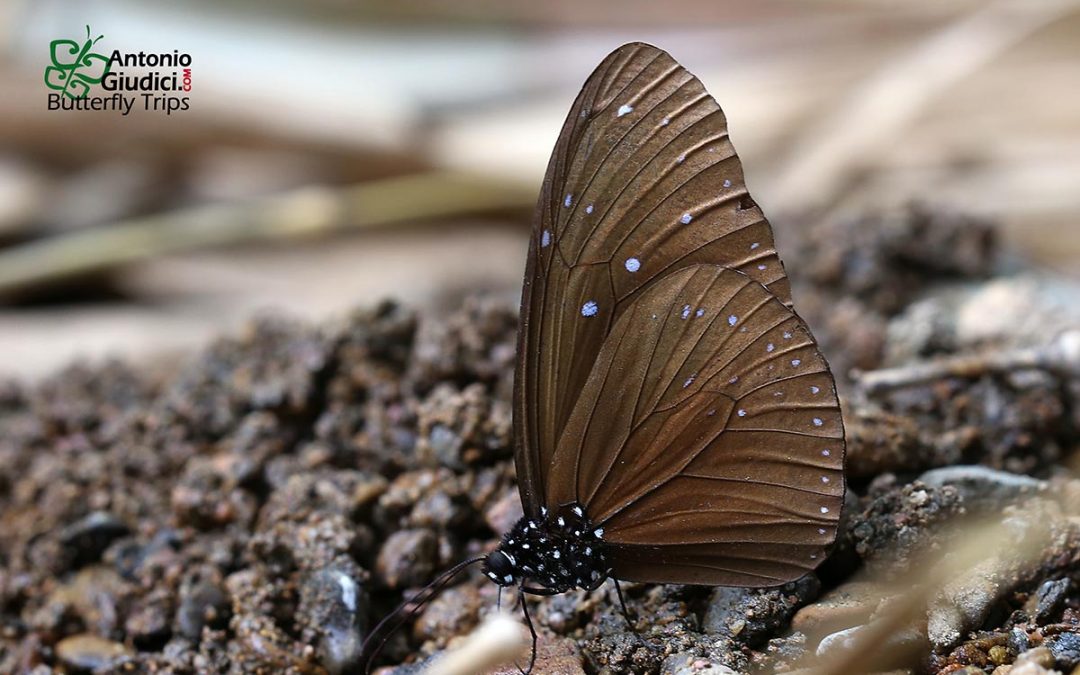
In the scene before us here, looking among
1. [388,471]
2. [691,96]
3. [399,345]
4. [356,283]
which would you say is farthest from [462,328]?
[356,283]

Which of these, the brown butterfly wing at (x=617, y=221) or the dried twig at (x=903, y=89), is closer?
the brown butterfly wing at (x=617, y=221)

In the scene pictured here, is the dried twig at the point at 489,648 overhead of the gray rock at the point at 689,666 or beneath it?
overhead

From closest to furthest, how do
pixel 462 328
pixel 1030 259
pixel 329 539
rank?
pixel 329 539 < pixel 462 328 < pixel 1030 259

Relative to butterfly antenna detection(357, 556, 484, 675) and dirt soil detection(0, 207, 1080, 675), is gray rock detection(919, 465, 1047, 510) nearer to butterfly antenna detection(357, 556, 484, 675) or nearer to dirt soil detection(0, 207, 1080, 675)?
dirt soil detection(0, 207, 1080, 675)

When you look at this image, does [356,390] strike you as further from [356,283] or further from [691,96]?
[356,283]

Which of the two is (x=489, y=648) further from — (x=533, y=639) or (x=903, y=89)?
(x=903, y=89)

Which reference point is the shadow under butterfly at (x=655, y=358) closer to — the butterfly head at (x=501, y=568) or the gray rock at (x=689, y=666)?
the butterfly head at (x=501, y=568)

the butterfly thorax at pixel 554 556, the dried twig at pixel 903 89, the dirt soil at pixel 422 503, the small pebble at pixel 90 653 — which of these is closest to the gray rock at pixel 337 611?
the dirt soil at pixel 422 503
